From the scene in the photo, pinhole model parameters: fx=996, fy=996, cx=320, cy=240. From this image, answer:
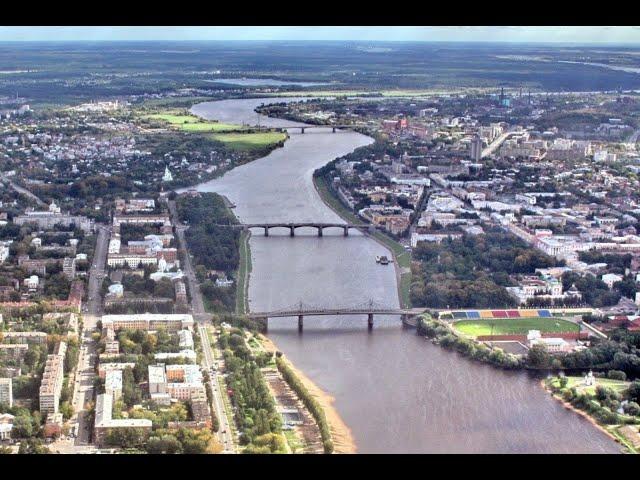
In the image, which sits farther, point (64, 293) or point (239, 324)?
point (64, 293)

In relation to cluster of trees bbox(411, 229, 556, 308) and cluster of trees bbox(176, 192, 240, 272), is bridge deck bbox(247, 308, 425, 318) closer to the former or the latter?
cluster of trees bbox(411, 229, 556, 308)

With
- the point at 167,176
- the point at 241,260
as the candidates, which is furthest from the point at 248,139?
the point at 241,260

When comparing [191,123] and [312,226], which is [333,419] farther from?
[191,123]

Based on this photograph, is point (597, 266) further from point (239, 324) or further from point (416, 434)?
point (416, 434)

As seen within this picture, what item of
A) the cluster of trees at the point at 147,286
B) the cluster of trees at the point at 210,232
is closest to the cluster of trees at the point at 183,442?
the cluster of trees at the point at 147,286

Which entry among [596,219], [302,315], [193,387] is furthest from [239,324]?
[596,219]

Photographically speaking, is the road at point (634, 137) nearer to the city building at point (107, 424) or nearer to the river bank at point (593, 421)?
the river bank at point (593, 421)
